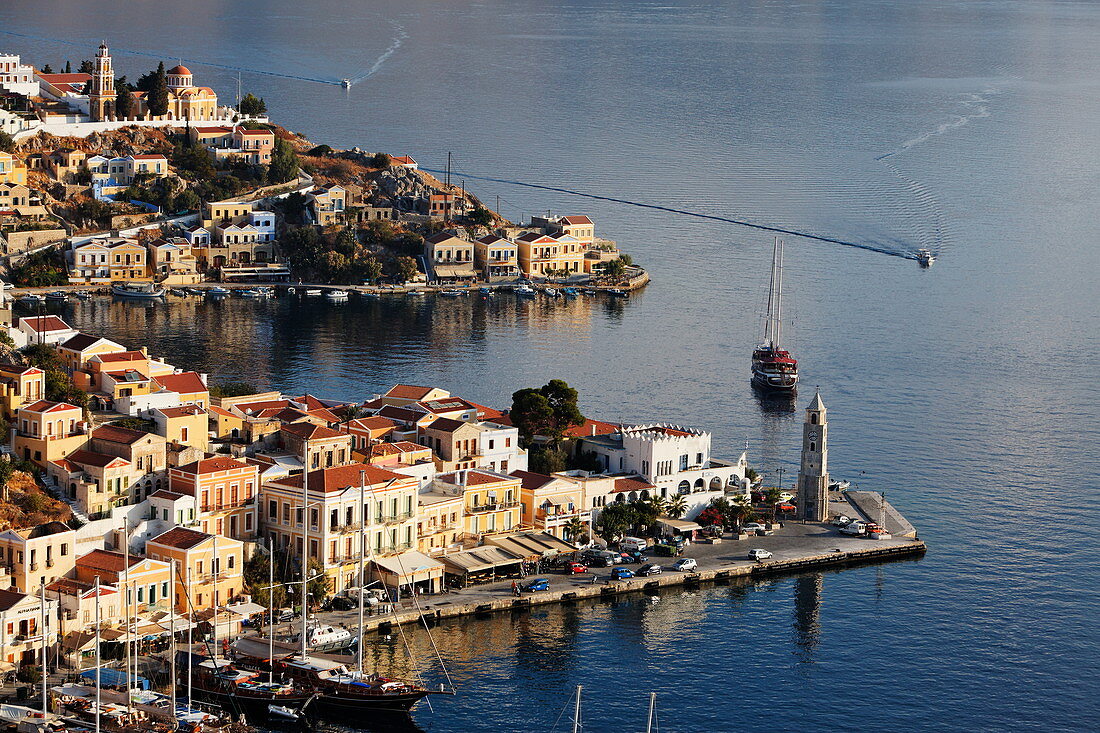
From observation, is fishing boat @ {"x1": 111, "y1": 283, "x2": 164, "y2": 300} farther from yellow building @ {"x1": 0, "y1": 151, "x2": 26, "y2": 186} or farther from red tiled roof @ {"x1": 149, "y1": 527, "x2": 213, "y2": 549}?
red tiled roof @ {"x1": 149, "y1": 527, "x2": 213, "y2": 549}

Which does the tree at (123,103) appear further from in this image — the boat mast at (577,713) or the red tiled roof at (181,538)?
the boat mast at (577,713)

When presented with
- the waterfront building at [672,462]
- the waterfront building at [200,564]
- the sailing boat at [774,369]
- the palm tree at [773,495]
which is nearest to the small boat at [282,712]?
the waterfront building at [200,564]

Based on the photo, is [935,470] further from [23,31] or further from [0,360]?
[23,31]

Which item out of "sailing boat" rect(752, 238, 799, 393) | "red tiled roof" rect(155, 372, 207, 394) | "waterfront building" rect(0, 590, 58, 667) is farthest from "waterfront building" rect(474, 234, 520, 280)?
"waterfront building" rect(0, 590, 58, 667)

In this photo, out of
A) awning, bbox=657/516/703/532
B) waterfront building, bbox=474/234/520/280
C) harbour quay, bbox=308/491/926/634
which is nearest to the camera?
harbour quay, bbox=308/491/926/634

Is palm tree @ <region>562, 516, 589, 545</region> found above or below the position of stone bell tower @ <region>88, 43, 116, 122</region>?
below

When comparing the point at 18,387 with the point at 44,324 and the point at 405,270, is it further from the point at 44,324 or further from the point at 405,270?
the point at 405,270
